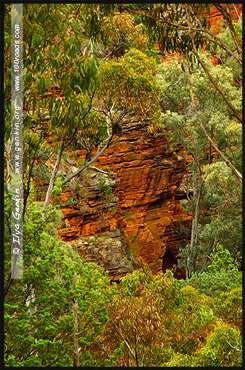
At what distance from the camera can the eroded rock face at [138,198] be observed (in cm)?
1870

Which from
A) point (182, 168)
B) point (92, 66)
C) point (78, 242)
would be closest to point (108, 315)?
point (92, 66)

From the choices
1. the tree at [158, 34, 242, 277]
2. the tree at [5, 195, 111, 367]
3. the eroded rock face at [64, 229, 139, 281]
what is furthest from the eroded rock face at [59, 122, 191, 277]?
the tree at [5, 195, 111, 367]

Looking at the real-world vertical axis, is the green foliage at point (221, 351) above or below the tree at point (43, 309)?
below

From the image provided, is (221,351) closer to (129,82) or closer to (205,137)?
(129,82)

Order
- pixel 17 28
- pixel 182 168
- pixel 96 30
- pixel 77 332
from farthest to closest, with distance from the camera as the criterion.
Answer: pixel 182 168, pixel 96 30, pixel 77 332, pixel 17 28

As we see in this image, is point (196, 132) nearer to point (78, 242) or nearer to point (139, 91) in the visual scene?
point (78, 242)

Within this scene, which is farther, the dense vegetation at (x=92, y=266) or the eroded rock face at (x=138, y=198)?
the eroded rock face at (x=138, y=198)

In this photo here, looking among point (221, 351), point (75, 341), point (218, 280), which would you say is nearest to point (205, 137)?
point (218, 280)

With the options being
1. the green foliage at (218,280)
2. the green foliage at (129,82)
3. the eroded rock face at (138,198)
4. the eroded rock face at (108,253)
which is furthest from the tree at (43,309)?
the eroded rock face at (138,198)

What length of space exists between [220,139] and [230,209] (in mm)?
2817

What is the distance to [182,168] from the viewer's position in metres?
20.9

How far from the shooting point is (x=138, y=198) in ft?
65.6

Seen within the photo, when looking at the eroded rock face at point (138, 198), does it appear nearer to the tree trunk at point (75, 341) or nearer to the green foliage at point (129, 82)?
the green foliage at point (129, 82)

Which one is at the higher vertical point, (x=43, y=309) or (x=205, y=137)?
(x=43, y=309)
